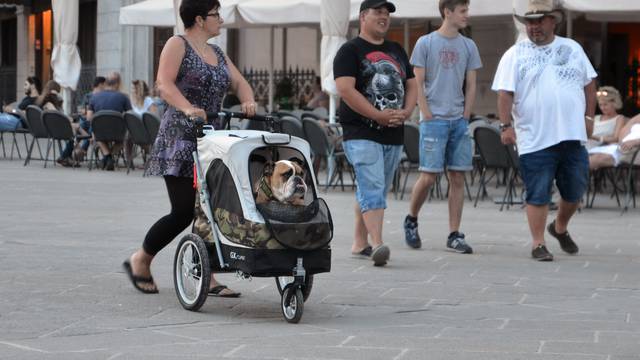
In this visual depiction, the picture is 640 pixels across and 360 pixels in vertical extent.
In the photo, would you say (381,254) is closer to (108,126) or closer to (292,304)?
(292,304)

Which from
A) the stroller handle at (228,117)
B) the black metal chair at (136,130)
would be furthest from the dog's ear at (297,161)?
the black metal chair at (136,130)

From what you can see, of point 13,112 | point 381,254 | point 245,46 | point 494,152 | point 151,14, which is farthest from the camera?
point 245,46

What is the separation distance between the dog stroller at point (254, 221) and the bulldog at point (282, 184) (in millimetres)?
38

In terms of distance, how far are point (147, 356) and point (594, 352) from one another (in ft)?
6.30

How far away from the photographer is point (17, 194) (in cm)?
1456

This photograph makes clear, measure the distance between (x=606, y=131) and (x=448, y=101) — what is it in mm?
5513

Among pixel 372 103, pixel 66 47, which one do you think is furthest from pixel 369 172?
pixel 66 47

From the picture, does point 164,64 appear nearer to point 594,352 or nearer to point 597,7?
point 594,352

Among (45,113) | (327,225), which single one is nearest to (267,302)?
(327,225)

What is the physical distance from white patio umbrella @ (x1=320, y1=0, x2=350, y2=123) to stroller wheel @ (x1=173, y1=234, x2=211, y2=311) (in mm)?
9782

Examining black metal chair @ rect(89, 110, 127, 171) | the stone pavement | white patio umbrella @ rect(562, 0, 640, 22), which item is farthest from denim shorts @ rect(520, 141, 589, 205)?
black metal chair @ rect(89, 110, 127, 171)

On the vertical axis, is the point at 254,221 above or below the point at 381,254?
above

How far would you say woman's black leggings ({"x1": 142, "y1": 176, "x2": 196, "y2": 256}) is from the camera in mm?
7359

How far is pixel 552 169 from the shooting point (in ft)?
30.6
